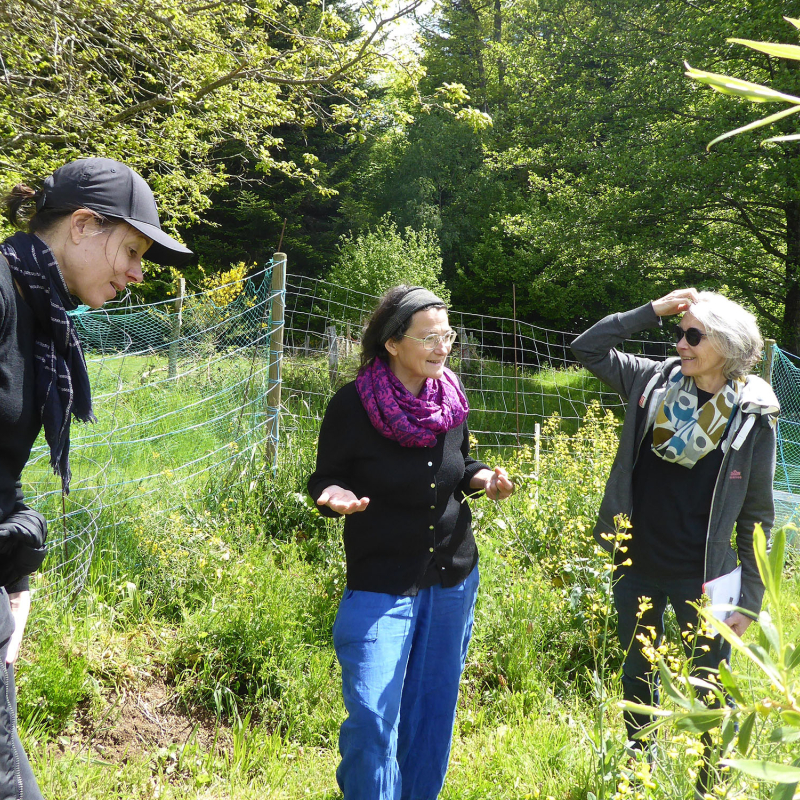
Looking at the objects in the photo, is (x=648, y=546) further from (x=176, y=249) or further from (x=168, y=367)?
(x=168, y=367)

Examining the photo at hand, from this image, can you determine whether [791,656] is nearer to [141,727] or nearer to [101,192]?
[101,192]

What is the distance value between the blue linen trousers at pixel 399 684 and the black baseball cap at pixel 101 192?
4.31 feet

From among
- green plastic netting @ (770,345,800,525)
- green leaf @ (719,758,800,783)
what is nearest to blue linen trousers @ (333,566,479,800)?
green leaf @ (719,758,800,783)

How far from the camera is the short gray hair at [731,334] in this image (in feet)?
8.04

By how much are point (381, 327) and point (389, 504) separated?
24.5 inches

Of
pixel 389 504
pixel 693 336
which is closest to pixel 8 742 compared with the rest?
pixel 389 504

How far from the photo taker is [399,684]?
7.13 ft

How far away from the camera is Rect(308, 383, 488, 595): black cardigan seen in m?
2.29

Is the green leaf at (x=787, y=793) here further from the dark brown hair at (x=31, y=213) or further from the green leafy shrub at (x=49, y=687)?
the green leafy shrub at (x=49, y=687)

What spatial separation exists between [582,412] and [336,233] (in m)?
12.0

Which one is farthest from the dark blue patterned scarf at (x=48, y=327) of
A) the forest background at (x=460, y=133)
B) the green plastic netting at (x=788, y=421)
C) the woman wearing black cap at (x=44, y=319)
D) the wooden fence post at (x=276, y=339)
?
the green plastic netting at (x=788, y=421)

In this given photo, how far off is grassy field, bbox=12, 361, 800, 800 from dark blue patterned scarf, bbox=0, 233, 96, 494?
1.67 meters

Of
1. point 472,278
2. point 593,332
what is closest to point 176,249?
point 593,332

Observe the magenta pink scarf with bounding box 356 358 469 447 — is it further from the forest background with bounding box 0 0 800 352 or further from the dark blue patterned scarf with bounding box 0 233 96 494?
the forest background with bounding box 0 0 800 352
